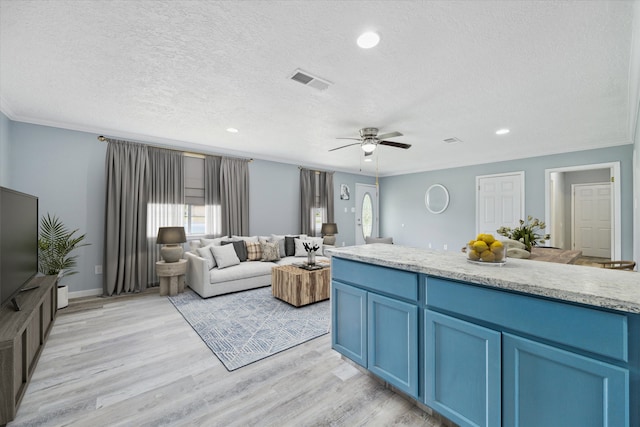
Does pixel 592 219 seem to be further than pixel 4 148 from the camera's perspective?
Yes

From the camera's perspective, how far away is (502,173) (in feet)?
18.7

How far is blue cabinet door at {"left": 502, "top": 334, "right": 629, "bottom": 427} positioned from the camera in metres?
1.01

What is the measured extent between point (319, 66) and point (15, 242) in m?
2.71

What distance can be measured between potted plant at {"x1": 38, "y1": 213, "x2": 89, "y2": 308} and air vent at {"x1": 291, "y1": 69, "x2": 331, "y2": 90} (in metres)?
3.65

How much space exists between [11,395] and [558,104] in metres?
5.20

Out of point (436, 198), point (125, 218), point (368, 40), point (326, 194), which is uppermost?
point (368, 40)

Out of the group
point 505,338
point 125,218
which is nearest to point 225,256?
point 125,218

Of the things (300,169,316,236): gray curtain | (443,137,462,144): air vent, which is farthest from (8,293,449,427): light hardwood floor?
(300,169,316,236): gray curtain

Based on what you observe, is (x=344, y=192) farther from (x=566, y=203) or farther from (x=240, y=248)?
(x=566, y=203)

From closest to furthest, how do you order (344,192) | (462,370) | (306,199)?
(462,370) → (306,199) → (344,192)

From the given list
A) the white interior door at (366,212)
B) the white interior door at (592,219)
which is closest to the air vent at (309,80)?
the white interior door at (366,212)

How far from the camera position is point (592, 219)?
7129 millimetres

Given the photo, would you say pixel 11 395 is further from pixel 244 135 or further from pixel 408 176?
pixel 408 176

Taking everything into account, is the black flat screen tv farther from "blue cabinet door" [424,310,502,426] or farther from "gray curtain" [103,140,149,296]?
"blue cabinet door" [424,310,502,426]
